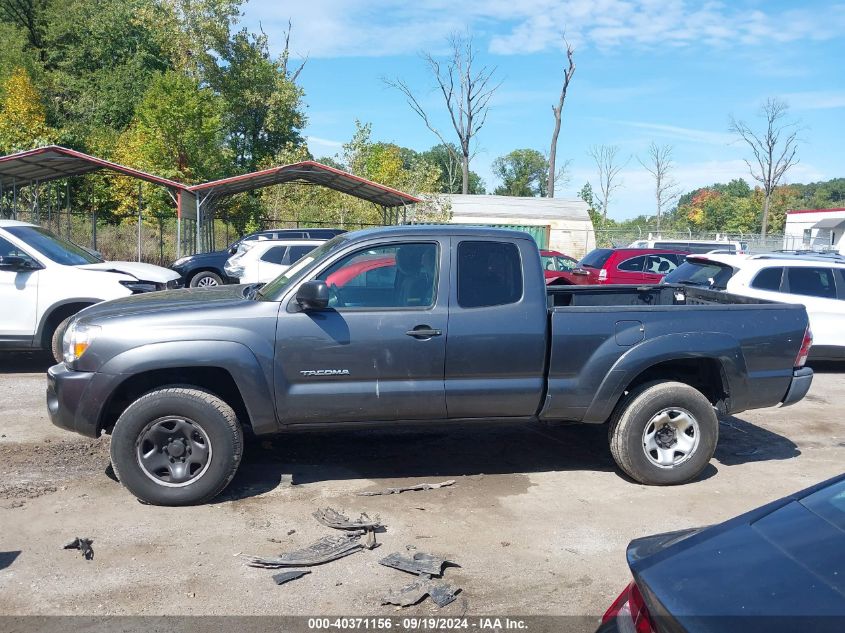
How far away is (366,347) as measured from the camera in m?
5.41

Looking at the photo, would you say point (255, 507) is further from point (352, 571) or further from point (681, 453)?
point (681, 453)

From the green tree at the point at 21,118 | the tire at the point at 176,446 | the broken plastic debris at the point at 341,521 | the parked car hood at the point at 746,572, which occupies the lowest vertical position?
A: the broken plastic debris at the point at 341,521

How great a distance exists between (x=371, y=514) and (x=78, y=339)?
2.33 m

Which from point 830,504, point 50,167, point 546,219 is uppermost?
point 50,167

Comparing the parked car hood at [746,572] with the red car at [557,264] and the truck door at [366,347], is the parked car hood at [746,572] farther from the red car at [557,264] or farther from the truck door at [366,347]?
the red car at [557,264]

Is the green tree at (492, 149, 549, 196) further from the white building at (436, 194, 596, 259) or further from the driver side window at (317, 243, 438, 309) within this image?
the driver side window at (317, 243, 438, 309)

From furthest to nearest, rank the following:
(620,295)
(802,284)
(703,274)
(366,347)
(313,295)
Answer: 1. (703,274)
2. (802,284)
3. (620,295)
4. (366,347)
5. (313,295)

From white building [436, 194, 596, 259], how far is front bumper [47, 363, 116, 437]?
30.2 meters

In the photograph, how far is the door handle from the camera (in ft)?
18.0

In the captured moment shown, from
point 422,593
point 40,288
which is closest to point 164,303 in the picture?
point 422,593

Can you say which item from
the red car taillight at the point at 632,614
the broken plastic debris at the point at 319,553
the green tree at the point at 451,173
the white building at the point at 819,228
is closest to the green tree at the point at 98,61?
the green tree at the point at 451,173

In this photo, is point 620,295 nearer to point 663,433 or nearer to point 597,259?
point 663,433

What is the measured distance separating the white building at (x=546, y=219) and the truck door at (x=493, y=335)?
29.5m

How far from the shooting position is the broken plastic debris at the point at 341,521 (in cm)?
503
